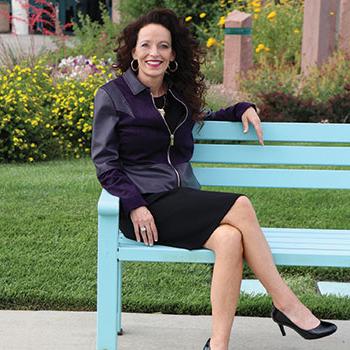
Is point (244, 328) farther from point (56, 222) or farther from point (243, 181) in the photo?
point (56, 222)

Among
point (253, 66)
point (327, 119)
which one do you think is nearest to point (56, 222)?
point (327, 119)

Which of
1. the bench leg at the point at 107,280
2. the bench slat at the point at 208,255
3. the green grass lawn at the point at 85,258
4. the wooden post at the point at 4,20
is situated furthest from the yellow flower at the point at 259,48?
the wooden post at the point at 4,20

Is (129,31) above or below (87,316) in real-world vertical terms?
above

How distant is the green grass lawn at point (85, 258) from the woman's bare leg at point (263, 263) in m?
0.76

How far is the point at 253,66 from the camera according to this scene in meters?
11.2

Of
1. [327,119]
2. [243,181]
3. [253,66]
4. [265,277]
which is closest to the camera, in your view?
[265,277]

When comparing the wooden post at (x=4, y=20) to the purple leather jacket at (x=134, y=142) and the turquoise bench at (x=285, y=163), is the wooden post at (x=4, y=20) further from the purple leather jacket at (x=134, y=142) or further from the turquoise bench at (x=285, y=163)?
the purple leather jacket at (x=134, y=142)

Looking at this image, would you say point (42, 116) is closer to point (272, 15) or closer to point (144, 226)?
point (144, 226)

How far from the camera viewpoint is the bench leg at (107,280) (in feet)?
10.8

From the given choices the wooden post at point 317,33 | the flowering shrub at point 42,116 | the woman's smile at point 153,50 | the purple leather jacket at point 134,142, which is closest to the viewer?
the purple leather jacket at point 134,142

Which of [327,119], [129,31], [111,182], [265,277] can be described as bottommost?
[327,119]

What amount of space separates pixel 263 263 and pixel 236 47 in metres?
7.71

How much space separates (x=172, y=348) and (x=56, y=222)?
6.13 ft

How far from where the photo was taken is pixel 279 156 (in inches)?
153
